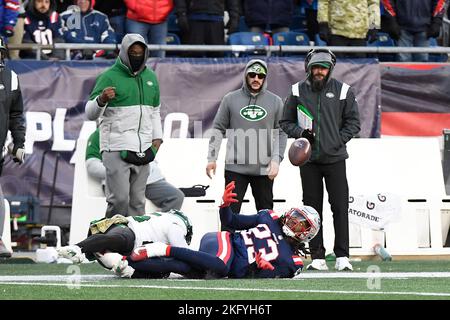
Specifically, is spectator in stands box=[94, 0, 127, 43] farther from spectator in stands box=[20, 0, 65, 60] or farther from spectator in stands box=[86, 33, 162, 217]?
spectator in stands box=[86, 33, 162, 217]

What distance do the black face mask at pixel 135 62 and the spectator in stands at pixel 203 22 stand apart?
4675 millimetres

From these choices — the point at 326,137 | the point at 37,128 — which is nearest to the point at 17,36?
the point at 37,128

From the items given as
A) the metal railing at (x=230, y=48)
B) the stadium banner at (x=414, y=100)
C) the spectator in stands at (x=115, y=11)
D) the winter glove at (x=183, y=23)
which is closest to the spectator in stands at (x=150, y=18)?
the winter glove at (x=183, y=23)

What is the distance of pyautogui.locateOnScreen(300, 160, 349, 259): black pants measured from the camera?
11.2 metres

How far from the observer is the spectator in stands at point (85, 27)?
1585 cm

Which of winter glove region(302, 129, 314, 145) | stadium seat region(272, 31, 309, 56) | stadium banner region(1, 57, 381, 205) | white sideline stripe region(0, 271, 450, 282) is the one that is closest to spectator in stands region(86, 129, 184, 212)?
winter glove region(302, 129, 314, 145)

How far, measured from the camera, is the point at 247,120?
38.6 feet

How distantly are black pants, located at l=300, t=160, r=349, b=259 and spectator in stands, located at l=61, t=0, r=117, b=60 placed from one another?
205 inches

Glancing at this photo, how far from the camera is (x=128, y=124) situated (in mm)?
11352

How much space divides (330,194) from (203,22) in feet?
18.5

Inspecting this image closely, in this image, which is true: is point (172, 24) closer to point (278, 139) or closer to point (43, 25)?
point (43, 25)
